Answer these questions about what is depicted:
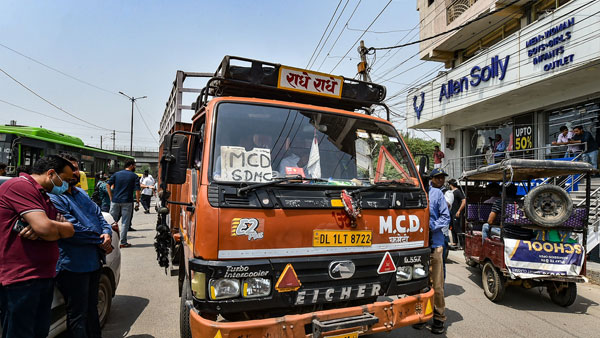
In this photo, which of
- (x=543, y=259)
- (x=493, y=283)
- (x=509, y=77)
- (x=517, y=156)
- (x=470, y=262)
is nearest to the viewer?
(x=543, y=259)

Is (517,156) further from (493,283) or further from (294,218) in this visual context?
(294,218)

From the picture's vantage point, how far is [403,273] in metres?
3.00

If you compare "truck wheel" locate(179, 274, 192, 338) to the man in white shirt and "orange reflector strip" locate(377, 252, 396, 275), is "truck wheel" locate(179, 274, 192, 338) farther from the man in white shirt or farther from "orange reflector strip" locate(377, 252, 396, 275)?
the man in white shirt

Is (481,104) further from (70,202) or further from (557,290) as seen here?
(70,202)

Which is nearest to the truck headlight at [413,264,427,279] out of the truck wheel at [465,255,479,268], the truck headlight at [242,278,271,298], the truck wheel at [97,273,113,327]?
the truck headlight at [242,278,271,298]

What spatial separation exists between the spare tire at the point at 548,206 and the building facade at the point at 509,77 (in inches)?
227

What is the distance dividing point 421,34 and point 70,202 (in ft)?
59.5

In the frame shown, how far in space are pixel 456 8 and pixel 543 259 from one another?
43.9 feet

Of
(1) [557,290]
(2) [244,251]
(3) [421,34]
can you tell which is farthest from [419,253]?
(3) [421,34]

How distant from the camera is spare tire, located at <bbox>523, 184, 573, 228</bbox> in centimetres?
476

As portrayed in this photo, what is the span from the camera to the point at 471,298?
16.9 ft

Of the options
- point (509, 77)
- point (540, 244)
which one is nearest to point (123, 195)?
point (540, 244)

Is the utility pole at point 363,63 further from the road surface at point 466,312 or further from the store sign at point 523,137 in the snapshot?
the road surface at point 466,312

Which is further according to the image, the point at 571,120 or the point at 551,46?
the point at 571,120
